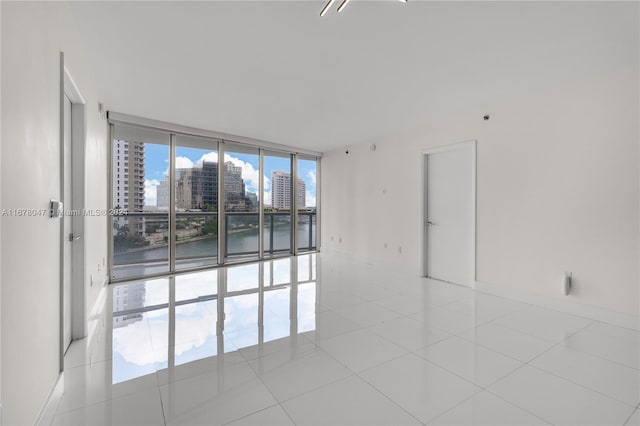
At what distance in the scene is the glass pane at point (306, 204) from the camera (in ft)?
23.4

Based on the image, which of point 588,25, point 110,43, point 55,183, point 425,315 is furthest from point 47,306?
point 588,25

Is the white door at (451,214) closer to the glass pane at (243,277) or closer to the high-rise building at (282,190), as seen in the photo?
the glass pane at (243,277)

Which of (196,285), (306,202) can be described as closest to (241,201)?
(306,202)

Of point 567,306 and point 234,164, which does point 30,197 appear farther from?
point 567,306

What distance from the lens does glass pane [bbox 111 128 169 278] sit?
15.3ft

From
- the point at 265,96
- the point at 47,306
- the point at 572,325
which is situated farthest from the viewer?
the point at 265,96

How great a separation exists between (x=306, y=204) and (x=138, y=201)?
360 cm

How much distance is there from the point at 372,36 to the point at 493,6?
87cm

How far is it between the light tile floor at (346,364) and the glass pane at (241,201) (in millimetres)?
2335

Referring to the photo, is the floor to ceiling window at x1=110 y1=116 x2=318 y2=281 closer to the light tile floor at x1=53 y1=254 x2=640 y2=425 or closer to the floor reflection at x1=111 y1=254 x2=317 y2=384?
the floor reflection at x1=111 y1=254 x2=317 y2=384

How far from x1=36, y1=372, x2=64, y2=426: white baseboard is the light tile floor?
0.04 metres

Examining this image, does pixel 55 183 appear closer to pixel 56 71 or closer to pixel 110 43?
pixel 56 71

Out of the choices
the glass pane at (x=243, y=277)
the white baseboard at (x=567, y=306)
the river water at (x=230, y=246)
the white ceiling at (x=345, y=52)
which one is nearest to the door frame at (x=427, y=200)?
the white baseboard at (x=567, y=306)

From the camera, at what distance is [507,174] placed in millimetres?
3812
